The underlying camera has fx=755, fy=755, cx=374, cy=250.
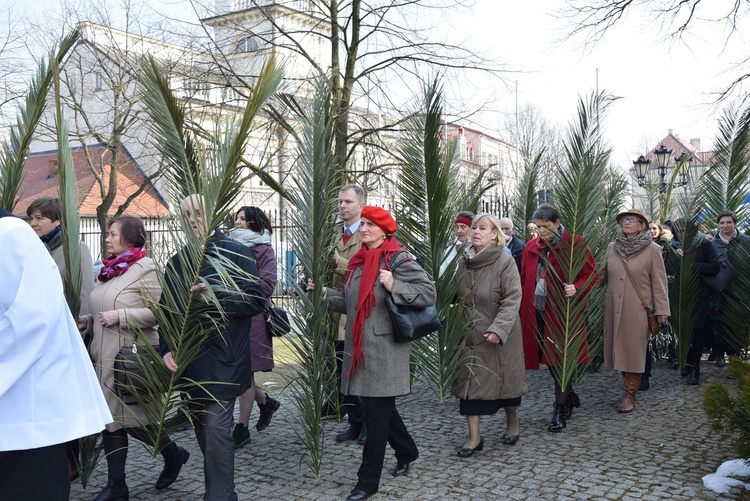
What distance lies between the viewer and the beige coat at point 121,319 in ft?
15.4

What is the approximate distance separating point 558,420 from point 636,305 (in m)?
1.43

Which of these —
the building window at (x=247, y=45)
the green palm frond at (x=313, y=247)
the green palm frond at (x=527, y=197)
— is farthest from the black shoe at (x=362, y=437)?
the building window at (x=247, y=45)

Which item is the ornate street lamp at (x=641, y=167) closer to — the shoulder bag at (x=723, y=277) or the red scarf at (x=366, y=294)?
the shoulder bag at (x=723, y=277)

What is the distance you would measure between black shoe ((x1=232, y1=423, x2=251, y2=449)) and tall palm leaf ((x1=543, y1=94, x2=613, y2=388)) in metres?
2.73

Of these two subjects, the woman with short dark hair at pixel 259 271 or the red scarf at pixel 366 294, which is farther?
the woman with short dark hair at pixel 259 271

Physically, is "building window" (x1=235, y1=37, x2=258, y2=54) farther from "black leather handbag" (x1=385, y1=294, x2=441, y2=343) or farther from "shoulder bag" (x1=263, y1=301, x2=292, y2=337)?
"black leather handbag" (x1=385, y1=294, x2=441, y2=343)

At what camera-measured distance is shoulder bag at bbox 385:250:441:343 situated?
4723 millimetres

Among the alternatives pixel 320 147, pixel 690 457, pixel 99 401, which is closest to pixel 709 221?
pixel 690 457

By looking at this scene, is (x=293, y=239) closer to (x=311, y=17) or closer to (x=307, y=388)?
(x=307, y=388)

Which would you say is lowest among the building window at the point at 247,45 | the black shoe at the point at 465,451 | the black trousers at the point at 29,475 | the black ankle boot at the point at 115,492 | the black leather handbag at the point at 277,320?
the black shoe at the point at 465,451

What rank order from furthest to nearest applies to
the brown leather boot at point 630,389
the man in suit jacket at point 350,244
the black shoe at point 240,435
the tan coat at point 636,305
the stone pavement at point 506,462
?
the brown leather boot at point 630,389 → the tan coat at point 636,305 → the black shoe at point 240,435 → the man in suit jacket at point 350,244 → the stone pavement at point 506,462

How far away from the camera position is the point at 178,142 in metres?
4.60

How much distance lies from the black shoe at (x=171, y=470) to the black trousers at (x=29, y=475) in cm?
222

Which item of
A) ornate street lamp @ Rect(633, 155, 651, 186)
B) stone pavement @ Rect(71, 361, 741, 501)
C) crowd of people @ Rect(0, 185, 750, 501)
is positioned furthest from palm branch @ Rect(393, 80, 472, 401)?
ornate street lamp @ Rect(633, 155, 651, 186)
